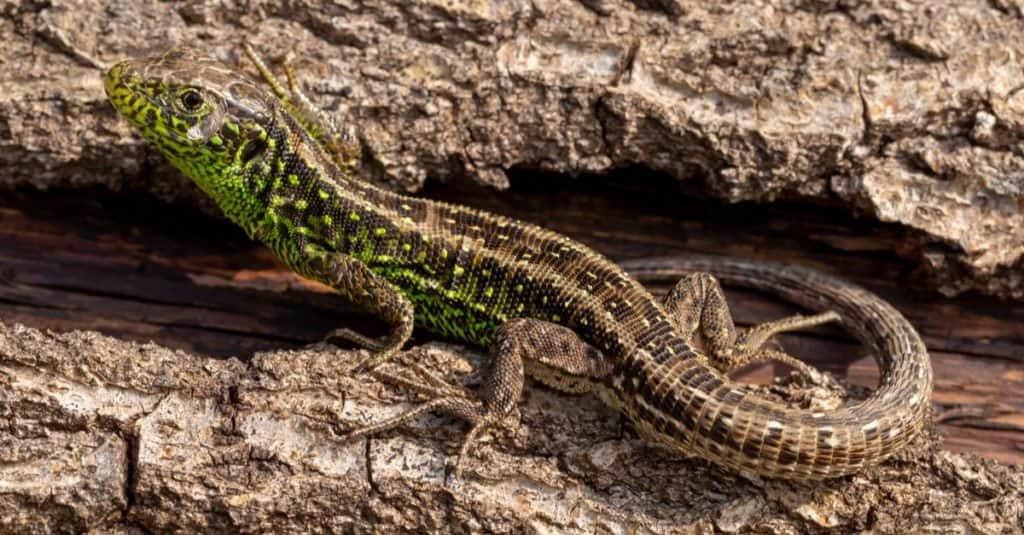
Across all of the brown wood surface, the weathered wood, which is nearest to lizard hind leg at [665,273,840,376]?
Result: the brown wood surface

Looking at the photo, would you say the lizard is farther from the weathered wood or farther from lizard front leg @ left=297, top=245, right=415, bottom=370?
the weathered wood

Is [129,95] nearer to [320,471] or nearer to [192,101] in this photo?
[192,101]

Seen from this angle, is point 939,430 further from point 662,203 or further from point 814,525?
point 662,203

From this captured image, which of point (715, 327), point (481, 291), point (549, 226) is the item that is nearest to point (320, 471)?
point (481, 291)

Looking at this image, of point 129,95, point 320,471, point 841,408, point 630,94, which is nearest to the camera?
point 320,471

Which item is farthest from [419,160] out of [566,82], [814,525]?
[814,525]

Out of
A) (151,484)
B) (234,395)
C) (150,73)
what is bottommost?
(151,484)

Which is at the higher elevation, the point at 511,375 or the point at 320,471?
the point at 511,375
